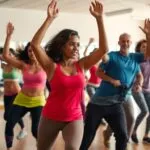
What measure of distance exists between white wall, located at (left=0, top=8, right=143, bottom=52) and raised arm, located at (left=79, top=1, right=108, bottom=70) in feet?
27.2

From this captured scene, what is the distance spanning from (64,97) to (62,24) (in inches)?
370

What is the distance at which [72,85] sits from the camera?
8.93 feet

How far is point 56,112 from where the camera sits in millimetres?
2762

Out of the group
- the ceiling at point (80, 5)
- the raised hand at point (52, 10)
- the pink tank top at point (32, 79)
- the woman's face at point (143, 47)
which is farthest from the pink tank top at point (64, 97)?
the ceiling at point (80, 5)

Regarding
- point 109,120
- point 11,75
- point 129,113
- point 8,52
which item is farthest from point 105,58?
point 11,75

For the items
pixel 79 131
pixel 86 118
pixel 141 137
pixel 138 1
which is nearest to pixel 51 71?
pixel 79 131

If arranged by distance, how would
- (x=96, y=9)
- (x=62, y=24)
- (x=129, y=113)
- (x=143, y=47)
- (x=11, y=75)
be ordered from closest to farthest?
(x=96, y=9), (x=129, y=113), (x=143, y=47), (x=11, y=75), (x=62, y=24)

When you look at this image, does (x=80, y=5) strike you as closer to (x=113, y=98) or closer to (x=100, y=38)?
(x=113, y=98)

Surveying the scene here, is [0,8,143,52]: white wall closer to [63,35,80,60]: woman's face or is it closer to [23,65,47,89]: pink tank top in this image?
[23,65,47,89]: pink tank top

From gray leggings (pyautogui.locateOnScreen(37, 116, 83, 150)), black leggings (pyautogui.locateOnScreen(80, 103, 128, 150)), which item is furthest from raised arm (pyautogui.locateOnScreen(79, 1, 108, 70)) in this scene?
black leggings (pyautogui.locateOnScreen(80, 103, 128, 150))

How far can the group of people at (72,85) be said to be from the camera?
2740 mm

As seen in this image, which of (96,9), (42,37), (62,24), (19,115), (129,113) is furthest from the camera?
(62,24)

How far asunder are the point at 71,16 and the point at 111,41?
5.64 ft

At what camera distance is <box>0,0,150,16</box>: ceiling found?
994cm
